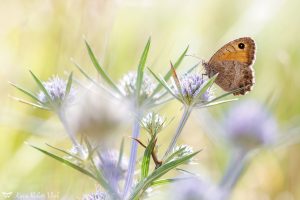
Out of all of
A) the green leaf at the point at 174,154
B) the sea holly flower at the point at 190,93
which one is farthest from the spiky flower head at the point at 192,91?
the green leaf at the point at 174,154

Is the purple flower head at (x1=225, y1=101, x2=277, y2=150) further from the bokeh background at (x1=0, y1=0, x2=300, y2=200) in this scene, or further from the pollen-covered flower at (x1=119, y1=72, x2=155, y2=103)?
the pollen-covered flower at (x1=119, y1=72, x2=155, y2=103)

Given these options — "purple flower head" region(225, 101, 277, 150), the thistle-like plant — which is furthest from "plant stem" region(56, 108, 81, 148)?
"purple flower head" region(225, 101, 277, 150)

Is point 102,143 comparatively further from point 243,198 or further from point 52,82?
point 243,198

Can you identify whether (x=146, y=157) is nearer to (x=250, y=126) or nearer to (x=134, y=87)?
(x=134, y=87)

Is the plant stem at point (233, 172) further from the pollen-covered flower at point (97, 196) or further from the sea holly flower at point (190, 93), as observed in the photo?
the pollen-covered flower at point (97, 196)

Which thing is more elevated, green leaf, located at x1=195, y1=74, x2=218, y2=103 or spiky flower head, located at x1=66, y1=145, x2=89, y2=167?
green leaf, located at x1=195, y1=74, x2=218, y2=103

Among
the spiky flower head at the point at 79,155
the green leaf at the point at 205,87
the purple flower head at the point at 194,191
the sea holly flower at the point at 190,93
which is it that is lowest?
the spiky flower head at the point at 79,155

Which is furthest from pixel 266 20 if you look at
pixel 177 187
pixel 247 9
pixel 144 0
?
pixel 177 187
